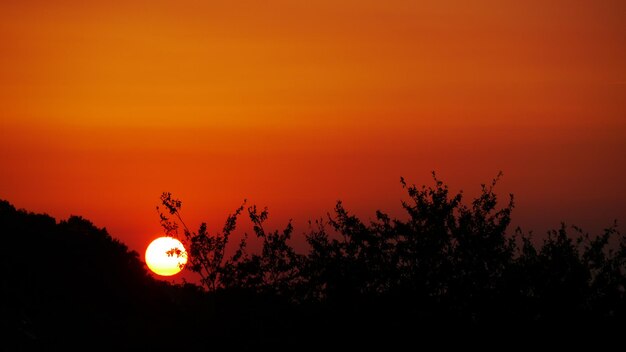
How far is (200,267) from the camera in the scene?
2330cm

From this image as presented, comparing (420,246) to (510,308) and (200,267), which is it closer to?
(510,308)

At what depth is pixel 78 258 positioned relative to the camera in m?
26.7

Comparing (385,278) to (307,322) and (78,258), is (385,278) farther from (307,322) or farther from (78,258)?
(78,258)

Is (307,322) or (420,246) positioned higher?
(420,246)

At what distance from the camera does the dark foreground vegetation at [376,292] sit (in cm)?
1909

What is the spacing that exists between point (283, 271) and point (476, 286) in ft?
15.3

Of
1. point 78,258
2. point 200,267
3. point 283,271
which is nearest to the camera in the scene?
point 283,271

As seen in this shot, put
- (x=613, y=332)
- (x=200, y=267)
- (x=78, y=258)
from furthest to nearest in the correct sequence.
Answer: (x=78, y=258)
(x=200, y=267)
(x=613, y=332)

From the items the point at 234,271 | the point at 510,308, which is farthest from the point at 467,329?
the point at 234,271

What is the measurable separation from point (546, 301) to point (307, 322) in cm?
506

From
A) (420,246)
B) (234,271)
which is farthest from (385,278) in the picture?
(234,271)

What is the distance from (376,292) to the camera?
19750 mm

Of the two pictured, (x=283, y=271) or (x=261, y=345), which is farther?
(x=283, y=271)

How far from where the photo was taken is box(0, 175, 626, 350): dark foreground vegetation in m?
19.1
